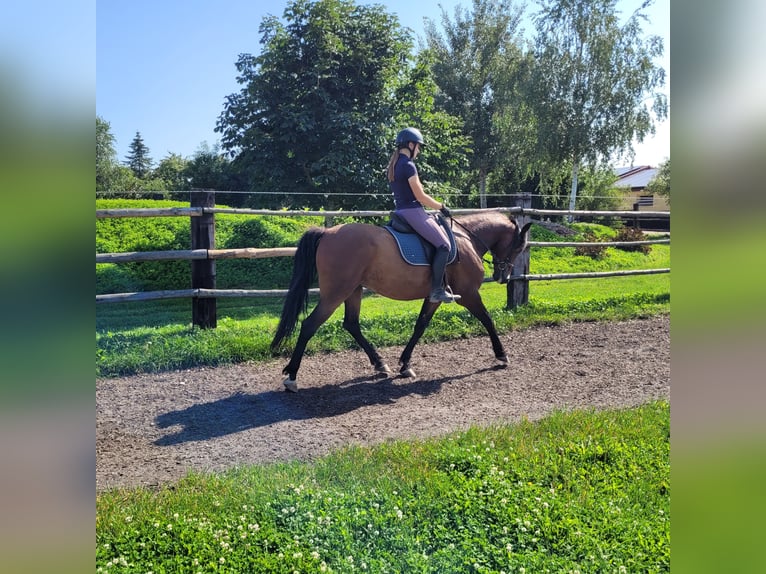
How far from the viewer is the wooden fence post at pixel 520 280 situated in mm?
8836

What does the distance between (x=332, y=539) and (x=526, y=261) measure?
687cm

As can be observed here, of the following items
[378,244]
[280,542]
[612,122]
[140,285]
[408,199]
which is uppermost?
[612,122]

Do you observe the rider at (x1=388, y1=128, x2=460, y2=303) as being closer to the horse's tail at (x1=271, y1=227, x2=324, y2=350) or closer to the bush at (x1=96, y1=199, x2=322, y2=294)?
the horse's tail at (x1=271, y1=227, x2=324, y2=350)

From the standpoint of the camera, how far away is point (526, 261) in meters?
8.95

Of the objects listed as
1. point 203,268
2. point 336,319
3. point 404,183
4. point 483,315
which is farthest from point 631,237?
point 203,268

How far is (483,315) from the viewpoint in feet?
20.4

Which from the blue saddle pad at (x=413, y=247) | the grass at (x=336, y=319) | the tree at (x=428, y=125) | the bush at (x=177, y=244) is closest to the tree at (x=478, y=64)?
the tree at (x=428, y=125)

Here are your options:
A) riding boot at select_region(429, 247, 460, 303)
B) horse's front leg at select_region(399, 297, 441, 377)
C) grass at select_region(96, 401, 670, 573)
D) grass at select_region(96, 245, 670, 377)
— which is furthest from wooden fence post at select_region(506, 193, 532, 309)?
grass at select_region(96, 401, 670, 573)

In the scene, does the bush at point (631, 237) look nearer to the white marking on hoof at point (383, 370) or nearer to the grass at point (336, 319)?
the grass at point (336, 319)

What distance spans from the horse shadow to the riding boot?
836 mm

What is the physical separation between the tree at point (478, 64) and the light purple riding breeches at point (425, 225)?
4.43m
